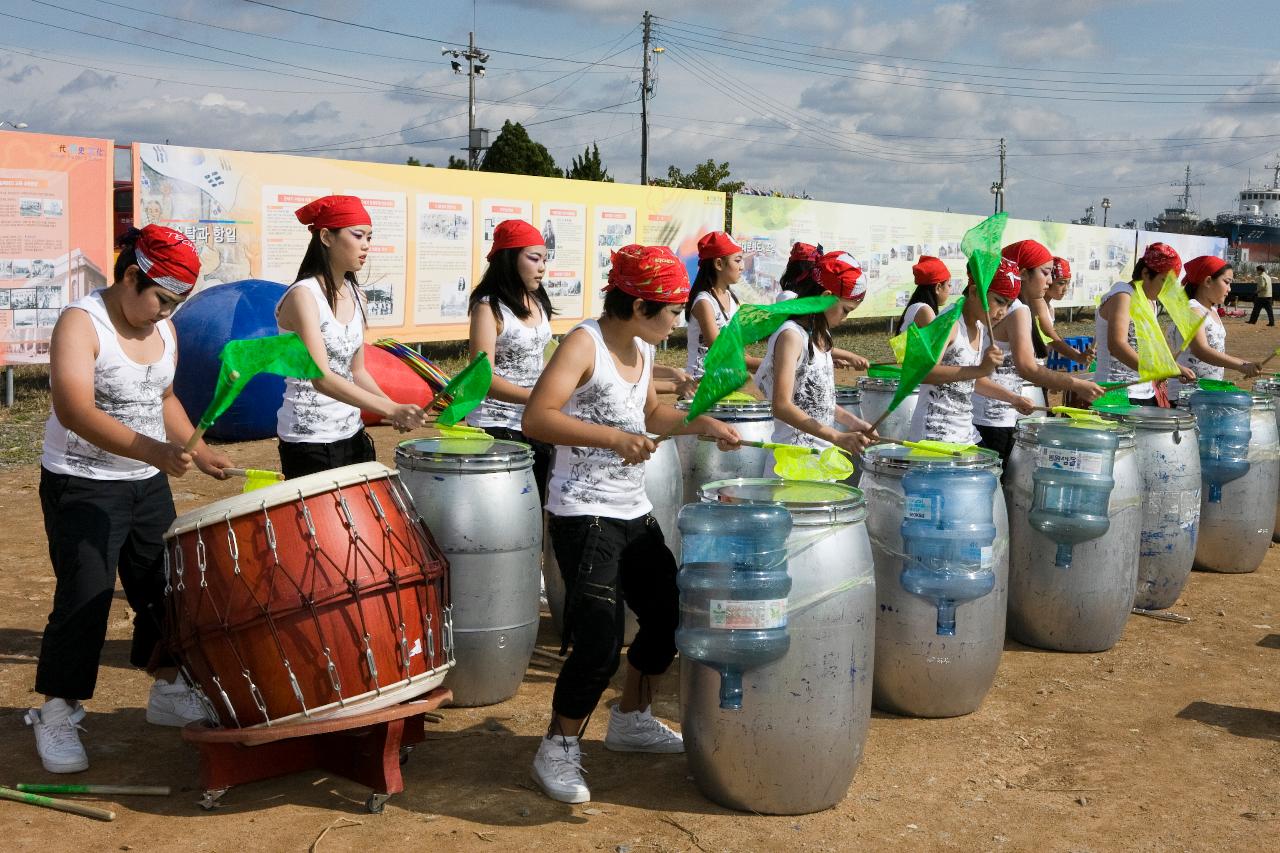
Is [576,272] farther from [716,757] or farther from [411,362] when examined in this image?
[716,757]

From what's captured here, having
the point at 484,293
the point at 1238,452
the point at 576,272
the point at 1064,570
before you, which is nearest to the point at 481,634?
the point at 484,293

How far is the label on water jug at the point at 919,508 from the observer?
179 inches

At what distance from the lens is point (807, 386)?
16.7 feet

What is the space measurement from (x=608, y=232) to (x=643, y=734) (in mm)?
13666

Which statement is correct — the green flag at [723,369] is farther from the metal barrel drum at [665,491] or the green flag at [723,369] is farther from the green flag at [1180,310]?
the green flag at [1180,310]

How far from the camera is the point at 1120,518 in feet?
18.4

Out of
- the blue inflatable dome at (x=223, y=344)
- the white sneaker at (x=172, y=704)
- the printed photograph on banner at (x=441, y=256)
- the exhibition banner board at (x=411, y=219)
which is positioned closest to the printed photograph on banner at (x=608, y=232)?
the exhibition banner board at (x=411, y=219)

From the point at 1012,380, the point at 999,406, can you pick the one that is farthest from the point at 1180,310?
the point at 999,406

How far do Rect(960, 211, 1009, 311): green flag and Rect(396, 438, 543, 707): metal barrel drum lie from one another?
2.20 m

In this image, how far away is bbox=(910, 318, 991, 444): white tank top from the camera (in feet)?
18.9

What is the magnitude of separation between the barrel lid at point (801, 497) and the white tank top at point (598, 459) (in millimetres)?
281

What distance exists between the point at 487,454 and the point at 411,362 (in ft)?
4.21

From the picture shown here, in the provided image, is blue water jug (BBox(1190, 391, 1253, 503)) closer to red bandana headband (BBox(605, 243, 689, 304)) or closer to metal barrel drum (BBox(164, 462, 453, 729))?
red bandana headband (BBox(605, 243, 689, 304))

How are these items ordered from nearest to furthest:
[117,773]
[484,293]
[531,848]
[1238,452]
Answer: [531,848], [117,773], [484,293], [1238,452]
